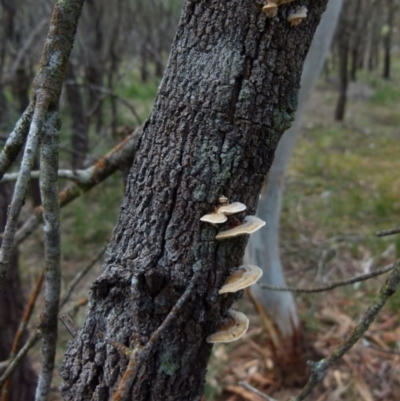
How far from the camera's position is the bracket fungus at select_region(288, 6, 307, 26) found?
957 millimetres

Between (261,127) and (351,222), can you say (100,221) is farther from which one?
(261,127)

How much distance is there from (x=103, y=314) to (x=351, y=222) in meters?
5.34

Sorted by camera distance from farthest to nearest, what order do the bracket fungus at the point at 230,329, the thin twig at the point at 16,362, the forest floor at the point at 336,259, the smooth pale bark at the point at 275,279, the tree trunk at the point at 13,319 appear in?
the forest floor at the point at 336,259 → the smooth pale bark at the point at 275,279 → the tree trunk at the point at 13,319 → the thin twig at the point at 16,362 → the bracket fungus at the point at 230,329

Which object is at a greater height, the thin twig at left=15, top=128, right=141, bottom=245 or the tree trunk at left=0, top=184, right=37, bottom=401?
the thin twig at left=15, top=128, right=141, bottom=245

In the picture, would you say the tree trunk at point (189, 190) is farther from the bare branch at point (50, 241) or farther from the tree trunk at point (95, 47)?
the tree trunk at point (95, 47)

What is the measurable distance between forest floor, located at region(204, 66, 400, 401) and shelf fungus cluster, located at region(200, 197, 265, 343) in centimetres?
141

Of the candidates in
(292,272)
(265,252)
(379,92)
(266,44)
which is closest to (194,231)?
(266,44)

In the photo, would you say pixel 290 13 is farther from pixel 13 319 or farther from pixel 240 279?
pixel 13 319

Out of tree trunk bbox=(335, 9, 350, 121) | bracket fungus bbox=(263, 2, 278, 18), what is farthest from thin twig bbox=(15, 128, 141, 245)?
tree trunk bbox=(335, 9, 350, 121)

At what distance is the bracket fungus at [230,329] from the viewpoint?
1128 mm

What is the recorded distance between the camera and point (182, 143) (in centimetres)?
104

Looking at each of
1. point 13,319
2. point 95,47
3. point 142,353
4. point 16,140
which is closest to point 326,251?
point 13,319

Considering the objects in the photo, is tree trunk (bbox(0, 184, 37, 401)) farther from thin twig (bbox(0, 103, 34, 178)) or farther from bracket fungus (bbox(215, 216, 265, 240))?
bracket fungus (bbox(215, 216, 265, 240))

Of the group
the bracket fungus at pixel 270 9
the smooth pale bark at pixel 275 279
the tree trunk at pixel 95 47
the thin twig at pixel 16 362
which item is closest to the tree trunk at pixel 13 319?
the thin twig at pixel 16 362
